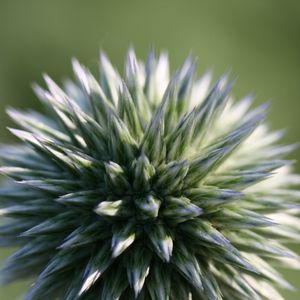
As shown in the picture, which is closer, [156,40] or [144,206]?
[144,206]

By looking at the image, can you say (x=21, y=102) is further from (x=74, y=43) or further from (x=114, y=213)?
(x=114, y=213)

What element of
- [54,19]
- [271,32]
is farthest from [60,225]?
[271,32]

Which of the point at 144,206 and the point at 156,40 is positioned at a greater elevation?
the point at 156,40

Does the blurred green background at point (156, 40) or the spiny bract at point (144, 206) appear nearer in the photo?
the spiny bract at point (144, 206)

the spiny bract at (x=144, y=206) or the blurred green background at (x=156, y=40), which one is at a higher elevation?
the blurred green background at (x=156, y=40)
